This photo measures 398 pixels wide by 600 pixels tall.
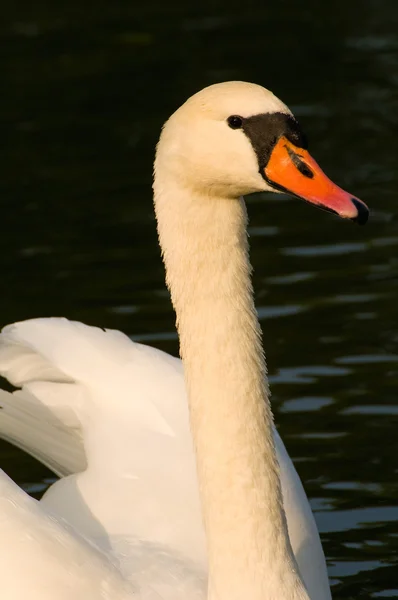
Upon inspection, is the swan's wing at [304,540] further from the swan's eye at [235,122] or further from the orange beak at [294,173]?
the swan's eye at [235,122]

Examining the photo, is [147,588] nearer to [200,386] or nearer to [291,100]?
[200,386]

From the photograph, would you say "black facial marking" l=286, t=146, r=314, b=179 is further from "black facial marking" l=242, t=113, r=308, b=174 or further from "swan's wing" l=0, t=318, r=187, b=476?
"swan's wing" l=0, t=318, r=187, b=476

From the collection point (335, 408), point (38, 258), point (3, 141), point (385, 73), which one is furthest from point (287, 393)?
point (385, 73)

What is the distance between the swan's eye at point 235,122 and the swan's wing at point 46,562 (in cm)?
150

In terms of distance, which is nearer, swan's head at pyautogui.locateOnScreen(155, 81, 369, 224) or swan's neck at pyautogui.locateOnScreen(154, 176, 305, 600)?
swan's head at pyautogui.locateOnScreen(155, 81, 369, 224)

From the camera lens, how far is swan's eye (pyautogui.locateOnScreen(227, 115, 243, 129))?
14.7ft

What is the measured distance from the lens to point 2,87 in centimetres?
1460

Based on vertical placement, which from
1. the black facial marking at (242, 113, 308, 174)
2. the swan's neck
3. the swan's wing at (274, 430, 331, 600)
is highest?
the black facial marking at (242, 113, 308, 174)

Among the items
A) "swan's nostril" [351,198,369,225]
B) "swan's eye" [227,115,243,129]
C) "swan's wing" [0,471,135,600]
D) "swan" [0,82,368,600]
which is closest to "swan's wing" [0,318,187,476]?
"swan" [0,82,368,600]

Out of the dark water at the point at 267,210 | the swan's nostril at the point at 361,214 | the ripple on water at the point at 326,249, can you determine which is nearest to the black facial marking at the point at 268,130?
the swan's nostril at the point at 361,214

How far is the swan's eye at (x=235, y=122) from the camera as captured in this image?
4477 millimetres

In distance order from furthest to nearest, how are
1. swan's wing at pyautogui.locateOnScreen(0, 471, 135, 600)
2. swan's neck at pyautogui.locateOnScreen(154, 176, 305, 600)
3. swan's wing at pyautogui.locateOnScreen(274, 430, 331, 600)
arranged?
1. swan's wing at pyautogui.locateOnScreen(274, 430, 331, 600)
2. swan's wing at pyautogui.locateOnScreen(0, 471, 135, 600)
3. swan's neck at pyautogui.locateOnScreen(154, 176, 305, 600)

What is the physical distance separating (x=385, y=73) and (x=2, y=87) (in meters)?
3.66

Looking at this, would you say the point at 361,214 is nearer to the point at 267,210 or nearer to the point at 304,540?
the point at 304,540
